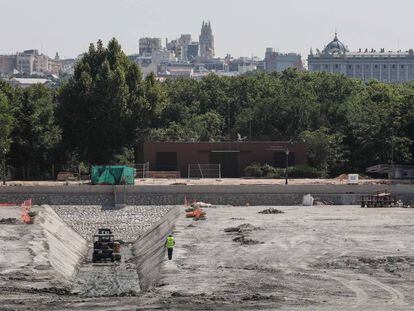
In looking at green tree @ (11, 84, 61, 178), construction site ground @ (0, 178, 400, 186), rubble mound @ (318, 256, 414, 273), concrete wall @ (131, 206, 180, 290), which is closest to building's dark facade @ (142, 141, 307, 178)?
construction site ground @ (0, 178, 400, 186)

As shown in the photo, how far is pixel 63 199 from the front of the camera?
8419 cm

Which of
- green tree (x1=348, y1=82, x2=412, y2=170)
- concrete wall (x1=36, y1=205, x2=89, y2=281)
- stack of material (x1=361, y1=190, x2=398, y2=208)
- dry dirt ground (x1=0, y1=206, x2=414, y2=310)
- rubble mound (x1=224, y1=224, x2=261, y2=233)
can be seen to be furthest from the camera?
green tree (x1=348, y1=82, x2=412, y2=170)

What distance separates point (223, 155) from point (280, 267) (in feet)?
162

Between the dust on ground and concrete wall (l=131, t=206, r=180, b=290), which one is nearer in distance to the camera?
concrete wall (l=131, t=206, r=180, b=290)

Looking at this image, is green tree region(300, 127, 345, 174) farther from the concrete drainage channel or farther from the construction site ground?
the concrete drainage channel

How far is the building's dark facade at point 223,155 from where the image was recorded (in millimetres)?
101188

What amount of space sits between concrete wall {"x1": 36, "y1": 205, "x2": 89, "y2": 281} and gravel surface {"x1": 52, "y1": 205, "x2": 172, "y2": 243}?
1.04m

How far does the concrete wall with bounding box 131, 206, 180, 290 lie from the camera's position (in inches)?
2086

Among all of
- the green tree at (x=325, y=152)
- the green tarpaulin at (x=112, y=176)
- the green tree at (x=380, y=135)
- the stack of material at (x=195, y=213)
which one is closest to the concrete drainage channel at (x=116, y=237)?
the stack of material at (x=195, y=213)

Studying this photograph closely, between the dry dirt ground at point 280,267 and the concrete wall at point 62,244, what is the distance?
2660 mm

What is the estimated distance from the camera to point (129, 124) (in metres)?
106


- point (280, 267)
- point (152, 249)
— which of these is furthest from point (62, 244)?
point (280, 267)

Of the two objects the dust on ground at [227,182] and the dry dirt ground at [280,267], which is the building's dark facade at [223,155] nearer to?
the dust on ground at [227,182]

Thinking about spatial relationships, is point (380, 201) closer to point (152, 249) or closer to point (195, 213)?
point (195, 213)
